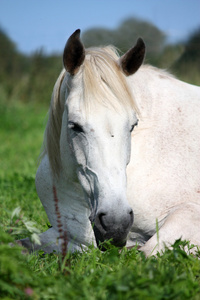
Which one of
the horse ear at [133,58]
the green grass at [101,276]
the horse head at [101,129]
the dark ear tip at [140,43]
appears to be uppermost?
the dark ear tip at [140,43]

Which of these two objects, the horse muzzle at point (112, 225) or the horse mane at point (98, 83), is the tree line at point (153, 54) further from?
the horse muzzle at point (112, 225)

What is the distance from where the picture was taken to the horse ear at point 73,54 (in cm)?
245

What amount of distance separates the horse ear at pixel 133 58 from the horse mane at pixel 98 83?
0.19 ft

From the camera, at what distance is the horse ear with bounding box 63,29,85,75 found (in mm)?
2451

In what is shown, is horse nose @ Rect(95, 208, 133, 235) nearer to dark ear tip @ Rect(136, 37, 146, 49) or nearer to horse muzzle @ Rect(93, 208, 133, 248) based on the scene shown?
horse muzzle @ Rect(93, 208, 133, 248)

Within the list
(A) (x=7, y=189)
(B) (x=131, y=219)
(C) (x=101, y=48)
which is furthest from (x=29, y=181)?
(B) (x=131, y=219)

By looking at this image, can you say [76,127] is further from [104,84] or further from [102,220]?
[102,220]

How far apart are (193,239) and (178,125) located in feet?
3.18

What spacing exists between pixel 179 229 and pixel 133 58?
4.10 feet

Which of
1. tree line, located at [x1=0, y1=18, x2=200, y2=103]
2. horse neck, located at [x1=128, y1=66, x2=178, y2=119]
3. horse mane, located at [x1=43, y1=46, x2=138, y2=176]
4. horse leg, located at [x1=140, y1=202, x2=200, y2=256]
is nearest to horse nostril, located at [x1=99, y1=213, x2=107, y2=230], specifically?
horse leg, located at [x1=140, y1=202, x2=200, y2=256]

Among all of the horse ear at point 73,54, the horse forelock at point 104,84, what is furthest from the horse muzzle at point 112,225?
the horse ear at point 73,54

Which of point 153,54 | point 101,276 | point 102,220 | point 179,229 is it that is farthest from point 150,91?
point 153,54

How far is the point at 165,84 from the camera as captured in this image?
10.8 ft

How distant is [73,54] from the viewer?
8.19 feet
